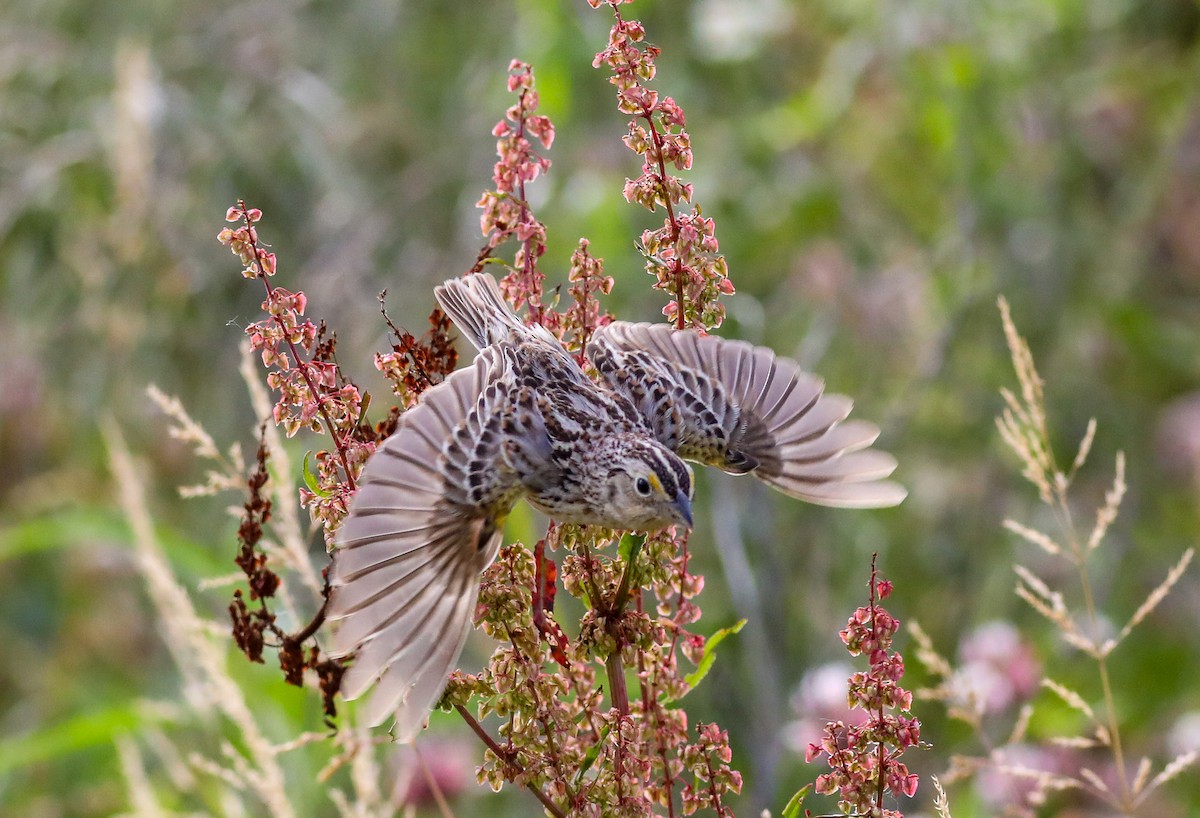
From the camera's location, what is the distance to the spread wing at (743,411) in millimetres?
2031

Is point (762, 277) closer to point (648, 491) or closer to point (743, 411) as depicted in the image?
point (743, 411)

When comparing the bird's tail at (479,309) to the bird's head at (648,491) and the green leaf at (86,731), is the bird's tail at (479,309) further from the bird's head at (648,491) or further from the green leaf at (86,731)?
the green leaf at (86,731)

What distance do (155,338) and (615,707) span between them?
12.5 feet

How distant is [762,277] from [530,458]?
11.9 feet

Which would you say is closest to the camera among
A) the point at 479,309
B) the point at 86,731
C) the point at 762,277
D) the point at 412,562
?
the point at 412,562

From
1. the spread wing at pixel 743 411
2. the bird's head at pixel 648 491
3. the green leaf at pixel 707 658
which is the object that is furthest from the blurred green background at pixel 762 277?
the green leaf at pixel 707 658

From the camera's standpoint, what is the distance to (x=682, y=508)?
1821 millimetres

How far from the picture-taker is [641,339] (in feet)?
6.73

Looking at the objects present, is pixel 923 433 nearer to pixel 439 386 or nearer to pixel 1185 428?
pixel 1185 428

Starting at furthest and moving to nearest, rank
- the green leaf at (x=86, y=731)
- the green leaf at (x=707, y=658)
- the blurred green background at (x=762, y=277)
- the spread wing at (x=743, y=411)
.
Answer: the blurred green background at (x=762, y=277) < the green leaf at (x=86, y=731) < the spread wing at (x=743, y=411) < the green leaf at (x=707, y=658)

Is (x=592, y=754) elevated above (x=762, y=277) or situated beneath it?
situated beneath

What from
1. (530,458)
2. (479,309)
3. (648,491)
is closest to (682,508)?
(648,491)

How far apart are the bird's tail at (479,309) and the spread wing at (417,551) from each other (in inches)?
9.7

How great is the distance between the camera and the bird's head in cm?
180
